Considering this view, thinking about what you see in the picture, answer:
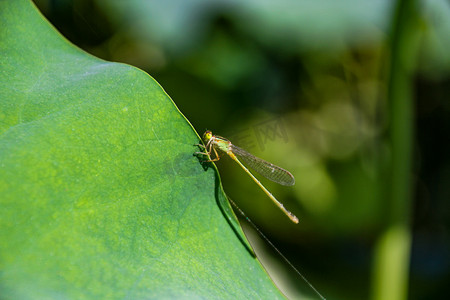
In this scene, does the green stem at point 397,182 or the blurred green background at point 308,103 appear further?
the blurred green background at point 308,103

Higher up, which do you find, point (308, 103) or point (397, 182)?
point (308, 103)

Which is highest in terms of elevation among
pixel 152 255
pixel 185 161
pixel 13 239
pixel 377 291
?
pixel 377 291

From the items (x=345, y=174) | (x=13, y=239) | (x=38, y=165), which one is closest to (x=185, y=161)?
(x=38, y=165)

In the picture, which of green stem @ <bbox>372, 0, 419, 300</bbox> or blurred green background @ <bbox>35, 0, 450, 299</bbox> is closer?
green stem @ <bbox>372, 0, 419, 300</bbox>

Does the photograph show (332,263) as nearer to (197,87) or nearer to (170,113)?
(197,87)

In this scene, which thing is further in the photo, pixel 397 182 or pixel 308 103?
pixel 308 103
